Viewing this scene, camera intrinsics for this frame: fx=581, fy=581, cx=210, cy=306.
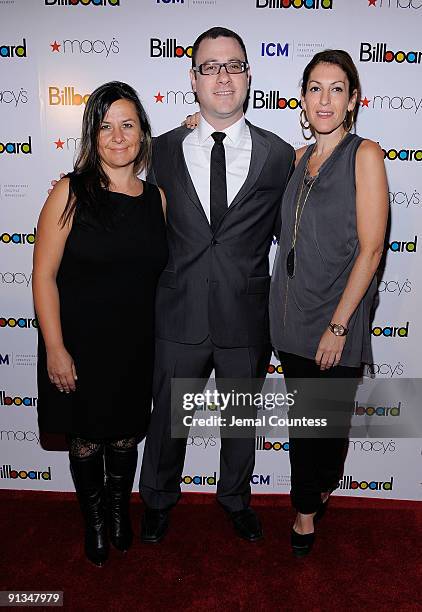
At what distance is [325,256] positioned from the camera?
2029mm

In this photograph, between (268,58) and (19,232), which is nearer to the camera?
(268,58)

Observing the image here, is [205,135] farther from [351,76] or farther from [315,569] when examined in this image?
[315,569]

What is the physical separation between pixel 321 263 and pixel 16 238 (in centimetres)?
141

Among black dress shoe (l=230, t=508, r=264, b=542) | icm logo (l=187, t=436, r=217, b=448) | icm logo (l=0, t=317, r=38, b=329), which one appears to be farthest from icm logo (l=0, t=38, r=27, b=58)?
black dress shoe (l=230, t=508, r=264, b=542)

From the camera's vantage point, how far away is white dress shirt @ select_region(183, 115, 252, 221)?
2.15 m

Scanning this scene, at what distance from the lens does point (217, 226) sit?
2.12 m

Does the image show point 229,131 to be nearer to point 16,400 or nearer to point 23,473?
point 16,400

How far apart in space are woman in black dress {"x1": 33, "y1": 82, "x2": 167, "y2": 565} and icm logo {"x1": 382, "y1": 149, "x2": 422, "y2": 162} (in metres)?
1.02

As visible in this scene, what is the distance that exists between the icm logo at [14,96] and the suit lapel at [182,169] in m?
0.74

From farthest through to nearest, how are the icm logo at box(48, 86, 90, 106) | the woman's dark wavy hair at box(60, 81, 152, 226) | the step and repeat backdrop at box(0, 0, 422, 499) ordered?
1. the icm logo at box(48, 86, 90, 106)
2. the step and repeat backdrop at box(0, 0, 422, 499)
3. the woman's dark wavy hair at box(60, 81, 152, 226)

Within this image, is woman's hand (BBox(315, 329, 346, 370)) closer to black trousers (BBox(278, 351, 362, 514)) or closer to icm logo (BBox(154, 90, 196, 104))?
black trousers (BBox(278, 351, 362, 514))

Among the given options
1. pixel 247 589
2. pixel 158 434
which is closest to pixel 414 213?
pixel 158 434

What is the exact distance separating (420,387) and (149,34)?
1.98 m

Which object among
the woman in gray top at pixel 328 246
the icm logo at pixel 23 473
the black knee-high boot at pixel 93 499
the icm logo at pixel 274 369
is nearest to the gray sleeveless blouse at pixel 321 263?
the woman in gray top at pixel 328 246
